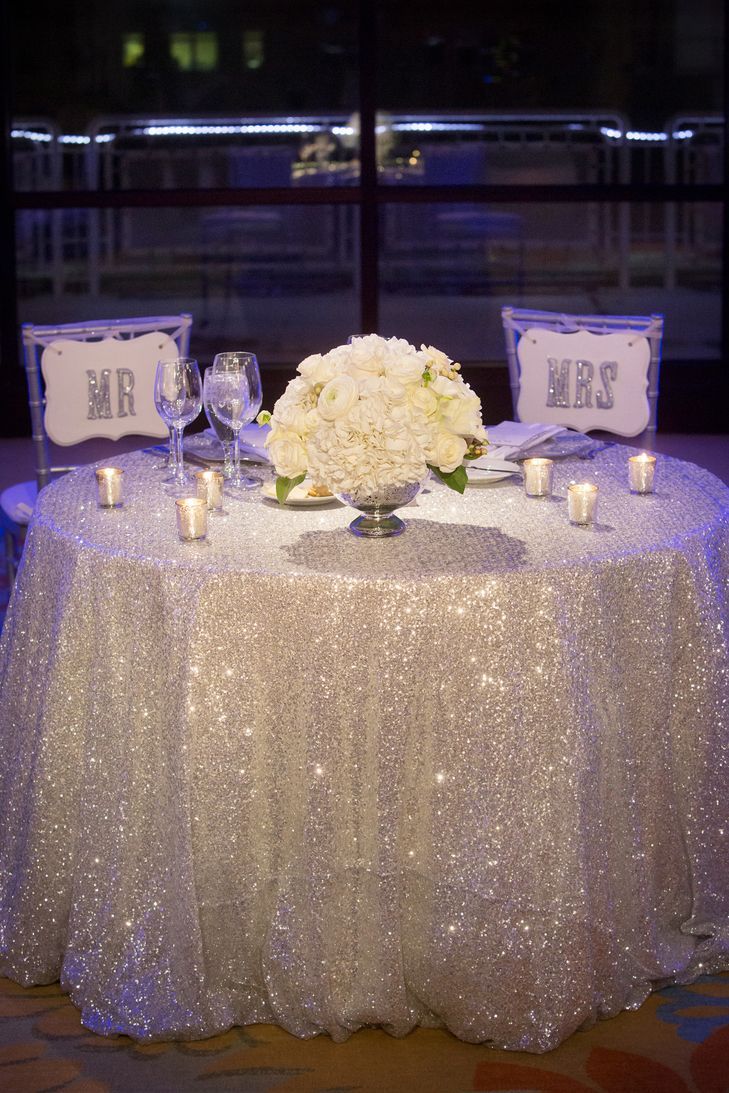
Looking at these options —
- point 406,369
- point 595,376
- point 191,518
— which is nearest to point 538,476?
point 406,369

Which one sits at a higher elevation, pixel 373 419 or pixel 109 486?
pixel 373 419

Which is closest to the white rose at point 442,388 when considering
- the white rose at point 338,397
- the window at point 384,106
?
the white rose at point 338,397

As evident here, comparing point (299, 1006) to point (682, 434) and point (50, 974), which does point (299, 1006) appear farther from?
point (682, 434)

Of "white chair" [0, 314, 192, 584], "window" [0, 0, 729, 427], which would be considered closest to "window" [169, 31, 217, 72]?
"window" [0, 0, 729, 427]

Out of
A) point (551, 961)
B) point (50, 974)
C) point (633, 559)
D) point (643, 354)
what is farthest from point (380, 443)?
point (643, 354)

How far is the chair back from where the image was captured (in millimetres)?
3641

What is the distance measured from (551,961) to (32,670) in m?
1.00

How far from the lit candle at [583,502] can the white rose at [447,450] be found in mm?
248

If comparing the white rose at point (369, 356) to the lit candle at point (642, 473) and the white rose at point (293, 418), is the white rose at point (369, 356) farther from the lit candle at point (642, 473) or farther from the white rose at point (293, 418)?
the lit candle at point (642, 473)

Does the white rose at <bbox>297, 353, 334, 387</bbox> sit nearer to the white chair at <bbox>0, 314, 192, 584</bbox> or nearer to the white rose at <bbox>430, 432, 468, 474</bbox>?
the white rose at <bbox>430, 432, 468, 474</bbox>

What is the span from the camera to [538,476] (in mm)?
2596

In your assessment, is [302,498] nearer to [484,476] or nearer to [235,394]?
[235,394]

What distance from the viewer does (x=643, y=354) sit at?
12.1 ft

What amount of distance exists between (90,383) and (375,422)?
5.56 ft
